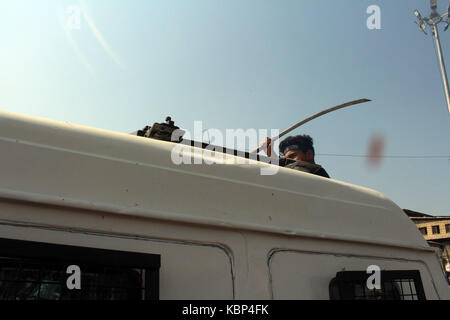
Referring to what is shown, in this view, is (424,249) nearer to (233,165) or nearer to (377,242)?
(377,242)

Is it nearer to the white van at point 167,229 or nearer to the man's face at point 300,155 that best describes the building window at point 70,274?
the white van at point 167,229

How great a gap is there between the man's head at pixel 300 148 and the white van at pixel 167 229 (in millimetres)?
1884

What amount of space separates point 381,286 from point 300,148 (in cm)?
238

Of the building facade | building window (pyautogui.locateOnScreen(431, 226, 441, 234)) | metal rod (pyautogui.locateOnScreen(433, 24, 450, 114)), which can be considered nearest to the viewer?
the building facade

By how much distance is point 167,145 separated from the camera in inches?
84.5

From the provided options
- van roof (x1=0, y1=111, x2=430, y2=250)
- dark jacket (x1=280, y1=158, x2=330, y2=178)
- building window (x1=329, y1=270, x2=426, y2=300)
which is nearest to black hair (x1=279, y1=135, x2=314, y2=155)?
dark jacket (x1=280, y1=158, x2=330, y2=178)

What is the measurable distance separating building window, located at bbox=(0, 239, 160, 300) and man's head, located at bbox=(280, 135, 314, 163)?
2.99m

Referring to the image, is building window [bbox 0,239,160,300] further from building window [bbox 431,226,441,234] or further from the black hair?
building window [bbox 431,226,441,234]

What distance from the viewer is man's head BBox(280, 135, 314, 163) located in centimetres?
444

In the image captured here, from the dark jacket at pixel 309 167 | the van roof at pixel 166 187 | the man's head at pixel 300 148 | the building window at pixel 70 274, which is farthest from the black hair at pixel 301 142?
the building window at pixel 70 274

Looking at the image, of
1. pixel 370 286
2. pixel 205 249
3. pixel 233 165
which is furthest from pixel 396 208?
pixel 205 249

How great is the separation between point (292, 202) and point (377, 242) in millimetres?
600

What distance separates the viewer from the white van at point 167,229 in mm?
1527

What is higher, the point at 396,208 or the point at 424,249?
the point at 396,208
